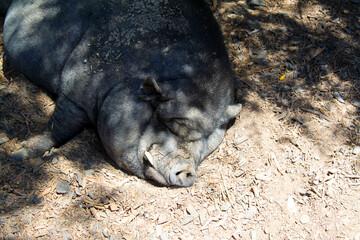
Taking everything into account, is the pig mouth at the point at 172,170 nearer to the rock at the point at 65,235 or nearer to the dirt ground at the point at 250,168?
the dirt ground at the point at 250,168

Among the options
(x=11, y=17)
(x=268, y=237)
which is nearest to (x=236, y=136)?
(x=268, y=237)

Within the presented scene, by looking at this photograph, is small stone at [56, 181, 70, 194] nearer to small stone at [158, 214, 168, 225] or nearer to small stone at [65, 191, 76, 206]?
small stone at [65, 191, 76, 206]

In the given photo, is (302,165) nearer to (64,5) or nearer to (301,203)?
(301,203)

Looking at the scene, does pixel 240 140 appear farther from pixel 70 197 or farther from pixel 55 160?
pixel 55 160

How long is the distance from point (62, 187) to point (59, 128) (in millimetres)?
860

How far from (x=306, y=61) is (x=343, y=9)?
4.17ft

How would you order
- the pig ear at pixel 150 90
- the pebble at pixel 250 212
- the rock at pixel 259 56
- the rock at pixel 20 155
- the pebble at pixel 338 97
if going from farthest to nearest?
the rock at pixel 259 56 < the pebble at pixel 338 97 < the rock at pixel 20 155 < the pebble at pixel 250 212 < the pig ear at pixel 150 90

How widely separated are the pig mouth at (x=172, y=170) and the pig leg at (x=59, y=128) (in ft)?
3.70

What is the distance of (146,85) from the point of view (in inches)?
137

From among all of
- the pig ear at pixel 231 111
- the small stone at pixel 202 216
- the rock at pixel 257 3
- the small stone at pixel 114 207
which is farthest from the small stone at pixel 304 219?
the rock at pixel 257 3

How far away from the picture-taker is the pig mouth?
3.54 m

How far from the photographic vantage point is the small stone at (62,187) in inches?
144

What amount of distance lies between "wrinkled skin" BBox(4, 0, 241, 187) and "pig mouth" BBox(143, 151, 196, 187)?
0.01 m

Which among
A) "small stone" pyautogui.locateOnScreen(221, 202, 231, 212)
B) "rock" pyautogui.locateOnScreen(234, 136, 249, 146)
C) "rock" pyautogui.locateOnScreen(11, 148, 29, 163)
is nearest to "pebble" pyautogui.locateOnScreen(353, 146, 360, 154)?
"rock" pyautogui.locateOnScreen(234, 136, 249, 146)
